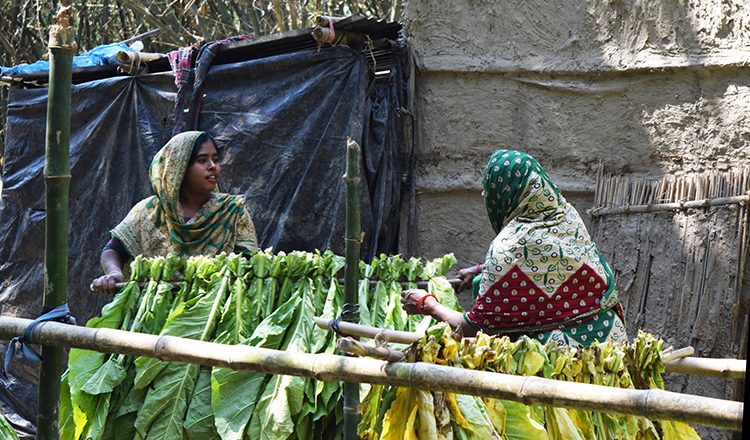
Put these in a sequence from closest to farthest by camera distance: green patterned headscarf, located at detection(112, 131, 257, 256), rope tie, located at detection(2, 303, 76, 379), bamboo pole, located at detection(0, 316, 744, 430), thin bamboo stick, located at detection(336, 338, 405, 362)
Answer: bamboo pole, located at detection(0, 316, 744, 430)
thin bamboo stick, located at detection(336, 338, 405, 362)
rope tie, located at detection(2, 303, 76, 379)
green patterned headscarf, located at detection(112, 131, 257, 256)

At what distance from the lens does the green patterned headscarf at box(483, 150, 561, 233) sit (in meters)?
3.71

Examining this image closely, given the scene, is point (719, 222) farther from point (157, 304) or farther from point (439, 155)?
point (157, 304)

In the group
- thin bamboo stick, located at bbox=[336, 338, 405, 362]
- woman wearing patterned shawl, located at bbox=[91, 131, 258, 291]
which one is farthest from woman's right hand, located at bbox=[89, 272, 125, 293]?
thin bamboo stick, located at bbox=[336, 338, 405, 362]

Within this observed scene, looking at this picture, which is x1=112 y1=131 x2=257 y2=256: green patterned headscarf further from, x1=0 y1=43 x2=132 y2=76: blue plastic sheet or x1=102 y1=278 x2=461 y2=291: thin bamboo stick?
x1=0 y1=43 x2=132 y2=76: blue plastic sheet

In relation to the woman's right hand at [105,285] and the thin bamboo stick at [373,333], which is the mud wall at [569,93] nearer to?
the woman's right hand at [105,285]

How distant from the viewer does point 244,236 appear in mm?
5344

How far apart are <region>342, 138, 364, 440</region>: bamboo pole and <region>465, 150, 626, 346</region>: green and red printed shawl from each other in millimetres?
426

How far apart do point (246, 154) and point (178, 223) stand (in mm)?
1160

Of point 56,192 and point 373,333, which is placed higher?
point 56,192

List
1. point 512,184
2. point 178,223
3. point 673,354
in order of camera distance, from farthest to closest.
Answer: point 178,223 < point 512,184 < point 673,354

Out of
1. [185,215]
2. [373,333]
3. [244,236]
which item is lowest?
[244,236]

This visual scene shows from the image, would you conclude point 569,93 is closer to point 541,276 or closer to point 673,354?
point 541,276

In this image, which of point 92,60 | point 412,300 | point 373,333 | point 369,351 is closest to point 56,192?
point 373,333

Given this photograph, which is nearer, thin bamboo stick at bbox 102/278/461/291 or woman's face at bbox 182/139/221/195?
thin bamboo stick at bbox 102/278/461/291
